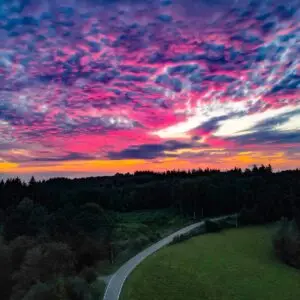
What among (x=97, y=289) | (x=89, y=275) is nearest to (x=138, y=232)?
(x=89, y=275)

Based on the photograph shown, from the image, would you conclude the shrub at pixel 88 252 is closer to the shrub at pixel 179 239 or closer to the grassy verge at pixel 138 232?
the grassy verge at pixel 138 232

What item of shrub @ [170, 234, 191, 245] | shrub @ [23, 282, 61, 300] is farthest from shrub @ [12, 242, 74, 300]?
shrub @ [170, 234, 191, 245]

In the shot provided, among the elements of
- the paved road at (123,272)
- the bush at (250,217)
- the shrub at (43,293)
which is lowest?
the paved road at (123,272)

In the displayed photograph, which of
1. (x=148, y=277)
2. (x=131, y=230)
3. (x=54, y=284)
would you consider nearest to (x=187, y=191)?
(x=131, y=230)

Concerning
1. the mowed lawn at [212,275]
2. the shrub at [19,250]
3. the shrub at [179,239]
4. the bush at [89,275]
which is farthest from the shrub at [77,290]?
the shrub at [179,239]

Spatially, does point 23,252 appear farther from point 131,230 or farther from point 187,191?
point 187,191

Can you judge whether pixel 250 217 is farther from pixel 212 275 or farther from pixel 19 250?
pixel 19 250

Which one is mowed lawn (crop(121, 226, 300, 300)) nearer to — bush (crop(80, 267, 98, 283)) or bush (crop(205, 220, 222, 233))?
bush (crop(80, 267, 98, 283))
